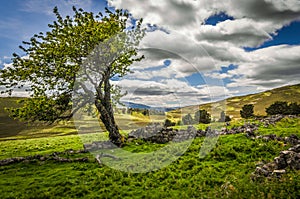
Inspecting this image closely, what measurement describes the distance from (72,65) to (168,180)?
52.7 ft

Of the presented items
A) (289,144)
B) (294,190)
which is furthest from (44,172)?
(289,144)

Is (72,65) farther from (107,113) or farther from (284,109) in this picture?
(284,109)

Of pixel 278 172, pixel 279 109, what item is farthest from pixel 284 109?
pixel 278 172

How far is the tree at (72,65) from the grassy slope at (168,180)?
694cm

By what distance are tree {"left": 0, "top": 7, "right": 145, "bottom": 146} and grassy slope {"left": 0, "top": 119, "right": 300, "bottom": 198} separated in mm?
6940

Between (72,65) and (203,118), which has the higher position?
(72,65)

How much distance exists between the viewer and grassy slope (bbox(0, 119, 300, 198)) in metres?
12.0

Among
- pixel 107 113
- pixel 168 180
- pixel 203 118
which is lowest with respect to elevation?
pixel 168 180

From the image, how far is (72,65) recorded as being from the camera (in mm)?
24094

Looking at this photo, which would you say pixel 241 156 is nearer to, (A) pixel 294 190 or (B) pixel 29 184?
(A) pixel 294 190

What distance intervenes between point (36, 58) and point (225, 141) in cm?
2196

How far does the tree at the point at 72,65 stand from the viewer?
76.3ft

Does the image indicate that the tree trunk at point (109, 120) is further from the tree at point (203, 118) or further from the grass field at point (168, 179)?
the tree at point (203, 118)

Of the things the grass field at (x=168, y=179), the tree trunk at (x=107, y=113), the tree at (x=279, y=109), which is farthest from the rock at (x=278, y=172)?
the tree at (x=279, y=109)
